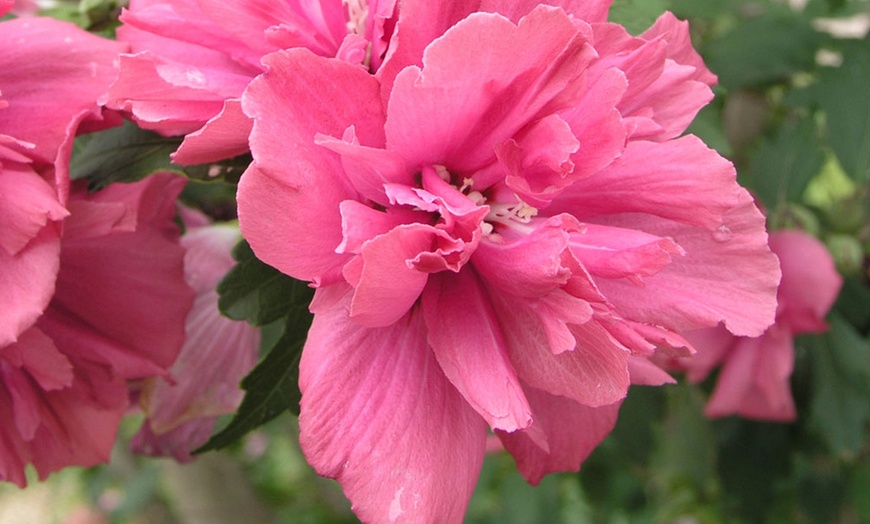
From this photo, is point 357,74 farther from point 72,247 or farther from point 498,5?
point 72,247

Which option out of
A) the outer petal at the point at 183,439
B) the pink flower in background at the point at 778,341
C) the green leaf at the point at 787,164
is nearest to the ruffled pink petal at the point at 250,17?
the outer petal at the point at 183,439

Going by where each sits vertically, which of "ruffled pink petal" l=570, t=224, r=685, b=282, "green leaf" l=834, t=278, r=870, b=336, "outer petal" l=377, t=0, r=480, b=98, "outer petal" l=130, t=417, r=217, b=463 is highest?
Result: "outer petal" l=377, t=0, r=480, b=98

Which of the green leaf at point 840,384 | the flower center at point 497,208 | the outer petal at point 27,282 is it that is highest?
the flower center at point 497,208

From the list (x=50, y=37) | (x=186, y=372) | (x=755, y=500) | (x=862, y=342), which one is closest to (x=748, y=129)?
(x=862, y=342)

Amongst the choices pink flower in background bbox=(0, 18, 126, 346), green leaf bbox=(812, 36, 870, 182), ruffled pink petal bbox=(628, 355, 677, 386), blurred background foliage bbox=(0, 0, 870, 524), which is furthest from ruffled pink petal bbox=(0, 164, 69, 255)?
green leaf bbox=(812, 36, 870, 182)

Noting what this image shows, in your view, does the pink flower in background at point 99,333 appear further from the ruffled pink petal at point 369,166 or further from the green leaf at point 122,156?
the ruffled pink petal at point 369,166

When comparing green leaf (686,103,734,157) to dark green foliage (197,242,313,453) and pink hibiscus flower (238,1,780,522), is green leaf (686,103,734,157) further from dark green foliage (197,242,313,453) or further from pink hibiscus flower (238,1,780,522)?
dark green foliage (197,242,313,453)

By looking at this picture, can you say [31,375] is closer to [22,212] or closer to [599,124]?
[22,212]
